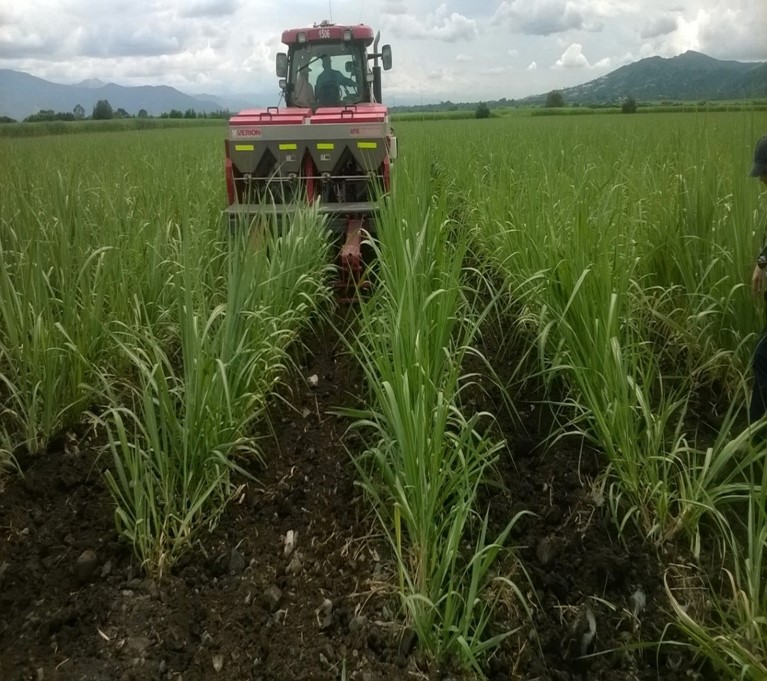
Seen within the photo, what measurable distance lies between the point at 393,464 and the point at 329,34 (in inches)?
192

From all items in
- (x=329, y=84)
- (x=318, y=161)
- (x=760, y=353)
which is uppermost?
(x=329, y=84)

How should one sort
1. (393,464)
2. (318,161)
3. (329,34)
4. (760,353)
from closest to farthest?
(393,464), (760,353), (318,161), (329,34)

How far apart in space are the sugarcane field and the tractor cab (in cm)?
302

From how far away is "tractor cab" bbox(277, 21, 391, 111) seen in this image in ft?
19.1

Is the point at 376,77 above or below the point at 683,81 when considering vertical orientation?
above

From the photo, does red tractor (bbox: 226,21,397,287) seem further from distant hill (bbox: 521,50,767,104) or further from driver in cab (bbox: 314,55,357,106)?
distant hill (bbox: 521,50,767,104)

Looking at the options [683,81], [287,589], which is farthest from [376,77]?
[287,589]

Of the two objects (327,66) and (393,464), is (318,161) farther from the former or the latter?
(393,464)

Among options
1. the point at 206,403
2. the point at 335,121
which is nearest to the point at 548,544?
the point at 206,403

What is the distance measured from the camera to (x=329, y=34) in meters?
5.79

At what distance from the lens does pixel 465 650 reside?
144cm

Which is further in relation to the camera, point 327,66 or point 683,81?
point 327,66

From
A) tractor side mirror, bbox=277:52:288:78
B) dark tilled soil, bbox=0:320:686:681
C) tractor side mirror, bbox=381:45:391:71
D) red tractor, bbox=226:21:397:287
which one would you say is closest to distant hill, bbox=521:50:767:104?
dark tilled soil, bbox=0:320:686:681

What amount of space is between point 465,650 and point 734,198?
7.13 feet
